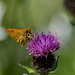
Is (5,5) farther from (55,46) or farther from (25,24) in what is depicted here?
(55,46)

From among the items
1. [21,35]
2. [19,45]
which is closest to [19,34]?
[21,35]

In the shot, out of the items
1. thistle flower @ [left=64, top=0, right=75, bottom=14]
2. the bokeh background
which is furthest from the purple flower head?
thistle flower @ [left=64, top=0, right=75, bottom=14]

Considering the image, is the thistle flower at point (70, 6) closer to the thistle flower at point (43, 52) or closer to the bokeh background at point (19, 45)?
the bokeh background at point (19, 45)

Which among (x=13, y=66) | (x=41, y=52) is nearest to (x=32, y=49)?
(x=41, y=52)

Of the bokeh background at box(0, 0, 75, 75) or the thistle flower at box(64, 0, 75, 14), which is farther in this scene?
the thistle flower at box(64, 0, 75, 14)

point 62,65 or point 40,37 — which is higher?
point 40,37

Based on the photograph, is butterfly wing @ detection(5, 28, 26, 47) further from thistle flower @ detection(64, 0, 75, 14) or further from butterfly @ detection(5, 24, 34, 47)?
thistle flower @ detection(64, 0, 75, 14)

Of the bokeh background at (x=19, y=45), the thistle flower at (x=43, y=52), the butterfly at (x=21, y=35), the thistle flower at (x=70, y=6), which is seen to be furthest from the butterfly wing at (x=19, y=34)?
the thistle flower at (x=70, y=6)

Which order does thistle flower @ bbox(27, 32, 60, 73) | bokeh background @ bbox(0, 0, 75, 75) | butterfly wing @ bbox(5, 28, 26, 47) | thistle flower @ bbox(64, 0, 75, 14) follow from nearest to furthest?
thistle flower @ bbox(27, 32, 60, 73) → butterfly wing @ bbox(5, 28, 26, 47) → bokeh background @ bbox(0, 0, 75, 75) → thistle flower @ bbox(64, 0, 75, 14)
